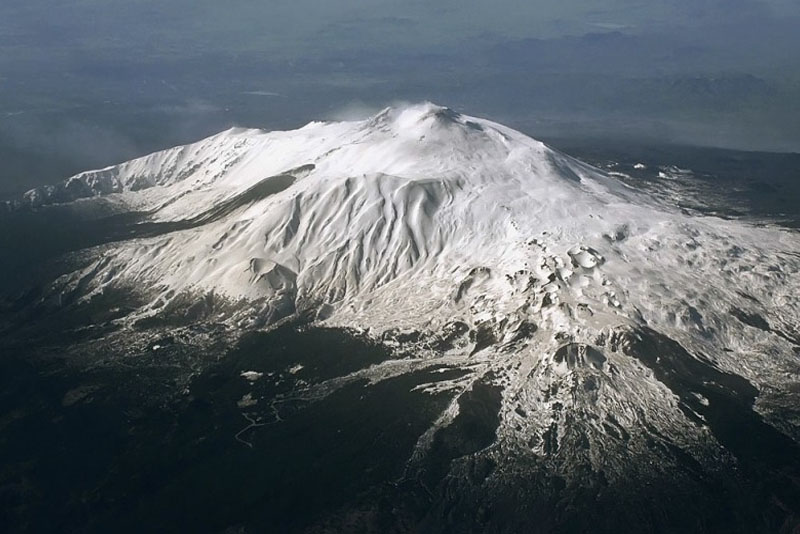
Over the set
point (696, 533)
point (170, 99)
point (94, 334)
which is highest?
point (696, 533)

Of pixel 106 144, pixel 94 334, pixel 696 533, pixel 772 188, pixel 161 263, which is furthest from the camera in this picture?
pixel 106 144

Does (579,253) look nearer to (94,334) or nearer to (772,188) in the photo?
(94,334)

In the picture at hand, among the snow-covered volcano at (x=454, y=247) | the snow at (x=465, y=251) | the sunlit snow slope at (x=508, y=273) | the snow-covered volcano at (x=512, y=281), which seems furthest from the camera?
the snow-covered volcano at (x=454, y=247)

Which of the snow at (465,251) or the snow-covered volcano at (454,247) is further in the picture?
the snow-covered volcano at (454,247)

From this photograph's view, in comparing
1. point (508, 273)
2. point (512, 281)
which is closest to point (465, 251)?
point (508, 273)

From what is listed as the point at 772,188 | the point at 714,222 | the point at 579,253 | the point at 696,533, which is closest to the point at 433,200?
the point at 579,253

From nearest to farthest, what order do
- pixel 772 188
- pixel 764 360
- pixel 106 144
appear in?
pixel 764 360, pixel 772 188, pixel 106 144

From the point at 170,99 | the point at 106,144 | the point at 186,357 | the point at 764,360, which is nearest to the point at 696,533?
the point at 764,360

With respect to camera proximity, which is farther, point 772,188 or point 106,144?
point 106,144

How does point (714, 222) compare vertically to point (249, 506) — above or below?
Answer: above
